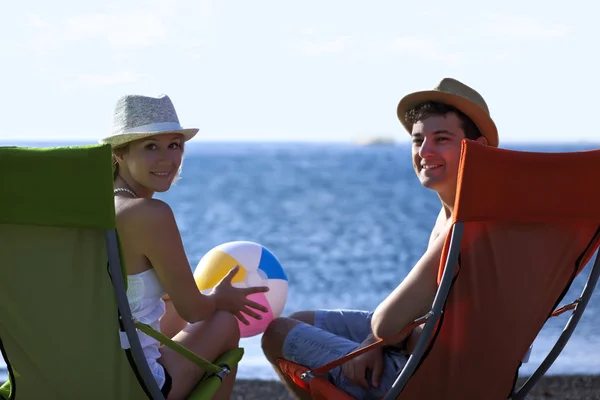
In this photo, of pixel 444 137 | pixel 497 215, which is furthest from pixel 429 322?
pixel 444 137

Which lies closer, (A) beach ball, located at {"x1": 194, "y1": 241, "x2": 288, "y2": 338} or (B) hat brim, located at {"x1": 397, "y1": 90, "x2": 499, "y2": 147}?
(B) hat brim, located at {"x1": 397, "y1": 90, "x2": 499, "y2": 147}

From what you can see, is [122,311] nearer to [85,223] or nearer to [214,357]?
[85,223]

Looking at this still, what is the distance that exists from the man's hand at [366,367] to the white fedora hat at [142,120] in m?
0.94

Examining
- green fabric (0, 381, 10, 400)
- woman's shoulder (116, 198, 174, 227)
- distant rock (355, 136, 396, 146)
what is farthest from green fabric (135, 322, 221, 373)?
distant rock (355, 136, 396, 146)

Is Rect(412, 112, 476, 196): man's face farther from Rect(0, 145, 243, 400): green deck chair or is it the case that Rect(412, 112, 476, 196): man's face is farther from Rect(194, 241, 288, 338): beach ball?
Rect(0, 145, 243, 400): green deck chair

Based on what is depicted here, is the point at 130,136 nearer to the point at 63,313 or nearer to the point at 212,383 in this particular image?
the point at 63,313

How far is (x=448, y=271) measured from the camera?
255 centimetres

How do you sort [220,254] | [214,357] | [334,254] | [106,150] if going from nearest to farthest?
[106,150], [214,357], [220,254], [334,254]

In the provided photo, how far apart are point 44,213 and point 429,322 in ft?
Answer: 3.79

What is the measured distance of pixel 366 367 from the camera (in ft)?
9.52

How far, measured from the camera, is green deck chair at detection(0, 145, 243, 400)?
248 cm

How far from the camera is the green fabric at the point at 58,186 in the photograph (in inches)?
96.2

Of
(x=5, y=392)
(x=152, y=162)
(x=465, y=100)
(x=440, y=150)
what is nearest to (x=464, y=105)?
(x=465, y=100)

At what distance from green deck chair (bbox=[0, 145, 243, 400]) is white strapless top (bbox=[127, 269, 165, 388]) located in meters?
0.11
